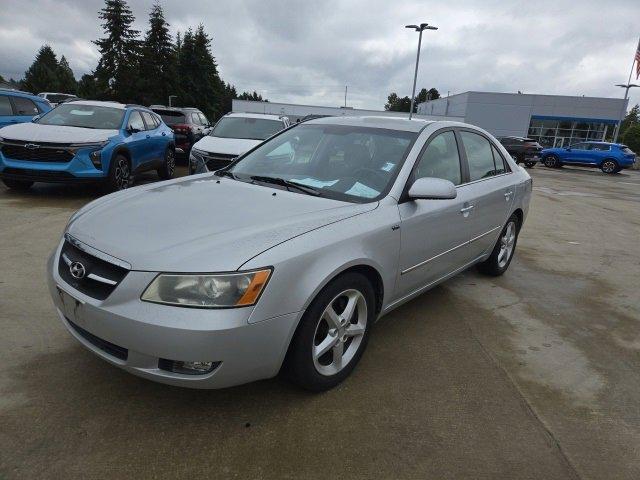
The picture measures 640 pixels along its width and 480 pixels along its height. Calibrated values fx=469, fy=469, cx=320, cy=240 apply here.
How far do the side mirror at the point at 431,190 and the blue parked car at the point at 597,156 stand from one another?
26.6 metres

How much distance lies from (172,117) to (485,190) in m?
11.2

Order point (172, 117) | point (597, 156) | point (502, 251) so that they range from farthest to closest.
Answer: point (597, 156) → point (172, 117) → point (502, 251)

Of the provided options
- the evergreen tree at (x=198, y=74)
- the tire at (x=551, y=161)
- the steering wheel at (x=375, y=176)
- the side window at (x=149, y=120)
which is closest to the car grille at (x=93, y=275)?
the steering wheel at (x=375, y=176)

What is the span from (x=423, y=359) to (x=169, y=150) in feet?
28.0

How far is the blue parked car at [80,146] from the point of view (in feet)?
23.6

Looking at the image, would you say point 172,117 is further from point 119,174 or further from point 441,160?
point 441,160

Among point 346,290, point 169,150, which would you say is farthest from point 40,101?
point 346,290

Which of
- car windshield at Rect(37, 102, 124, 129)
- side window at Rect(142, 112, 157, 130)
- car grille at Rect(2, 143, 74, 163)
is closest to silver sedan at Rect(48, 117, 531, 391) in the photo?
car grille at Rect(2, 143, 74, 163)

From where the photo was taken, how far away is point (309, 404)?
8.65 ft

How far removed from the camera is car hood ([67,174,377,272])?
7.26 ft

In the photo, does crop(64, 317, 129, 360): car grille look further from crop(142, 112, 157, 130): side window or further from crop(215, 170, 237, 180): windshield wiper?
crop(142, 112, 157, 130): side window

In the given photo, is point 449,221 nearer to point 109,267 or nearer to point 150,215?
point 150,215

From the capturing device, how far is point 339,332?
2.72 meters

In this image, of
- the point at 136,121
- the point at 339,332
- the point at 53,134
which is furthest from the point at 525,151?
the point at 339,332
